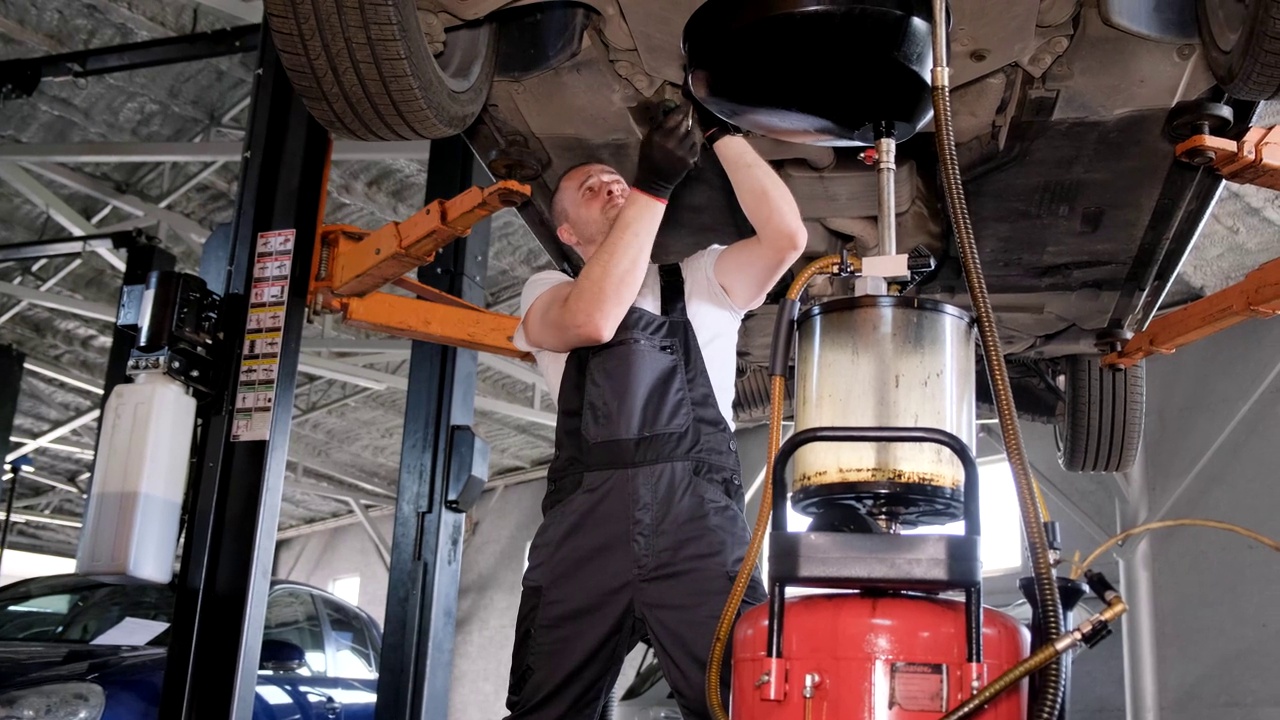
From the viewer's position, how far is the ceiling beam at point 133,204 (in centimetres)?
670

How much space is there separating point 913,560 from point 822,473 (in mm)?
250

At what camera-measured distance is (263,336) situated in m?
3.25

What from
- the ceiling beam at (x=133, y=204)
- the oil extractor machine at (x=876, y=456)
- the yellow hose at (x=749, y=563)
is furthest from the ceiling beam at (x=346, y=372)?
the yellow hose at (x=749, y=563)

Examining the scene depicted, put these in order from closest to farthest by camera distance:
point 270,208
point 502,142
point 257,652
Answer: point 502,142 → point 257,652 → point 270,208

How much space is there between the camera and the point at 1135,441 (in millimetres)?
3943

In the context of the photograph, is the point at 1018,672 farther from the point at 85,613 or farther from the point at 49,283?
the point at 49,283

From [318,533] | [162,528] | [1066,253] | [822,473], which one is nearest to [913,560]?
[822,473]

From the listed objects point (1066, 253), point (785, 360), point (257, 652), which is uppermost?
point (1066, 253)

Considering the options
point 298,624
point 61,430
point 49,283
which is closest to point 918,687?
point 298,624

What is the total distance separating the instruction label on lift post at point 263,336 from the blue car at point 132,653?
0.82 m

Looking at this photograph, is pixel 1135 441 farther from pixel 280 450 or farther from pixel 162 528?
pixel 162 528

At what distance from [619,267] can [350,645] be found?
370 cm

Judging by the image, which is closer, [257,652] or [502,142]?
[502,142]

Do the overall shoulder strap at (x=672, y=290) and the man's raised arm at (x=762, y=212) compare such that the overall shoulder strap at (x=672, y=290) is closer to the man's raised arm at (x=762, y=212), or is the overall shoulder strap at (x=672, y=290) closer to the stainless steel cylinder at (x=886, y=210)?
the man's raised arm at (x=762, y=212)
